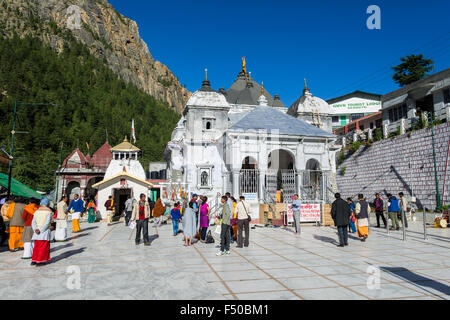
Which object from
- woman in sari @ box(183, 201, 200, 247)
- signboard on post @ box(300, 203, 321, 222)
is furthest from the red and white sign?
woman in sari @ box(183, 201, 200, 247)

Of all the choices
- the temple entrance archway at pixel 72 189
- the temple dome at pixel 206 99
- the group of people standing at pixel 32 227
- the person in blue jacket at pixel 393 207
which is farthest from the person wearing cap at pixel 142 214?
the temple entrance archway at pixel 72 189

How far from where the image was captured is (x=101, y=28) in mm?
129250

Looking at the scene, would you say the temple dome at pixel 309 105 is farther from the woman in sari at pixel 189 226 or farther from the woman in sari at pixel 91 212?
the woman in sari at pixel 189 226

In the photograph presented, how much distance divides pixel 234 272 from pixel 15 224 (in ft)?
23.4

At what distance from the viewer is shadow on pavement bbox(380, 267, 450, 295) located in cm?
521

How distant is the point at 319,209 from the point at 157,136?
7293 centimetres

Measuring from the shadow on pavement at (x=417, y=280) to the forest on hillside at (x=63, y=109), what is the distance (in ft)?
163

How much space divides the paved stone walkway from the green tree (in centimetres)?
4025

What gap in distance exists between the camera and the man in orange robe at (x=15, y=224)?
348 inches

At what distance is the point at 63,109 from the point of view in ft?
244

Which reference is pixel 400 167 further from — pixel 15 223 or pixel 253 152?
pixel 15 223

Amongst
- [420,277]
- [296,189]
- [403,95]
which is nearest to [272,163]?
[296,189]

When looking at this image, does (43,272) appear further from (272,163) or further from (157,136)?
(157,136)

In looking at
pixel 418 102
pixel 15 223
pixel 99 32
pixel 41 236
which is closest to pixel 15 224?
pixel 15 223
